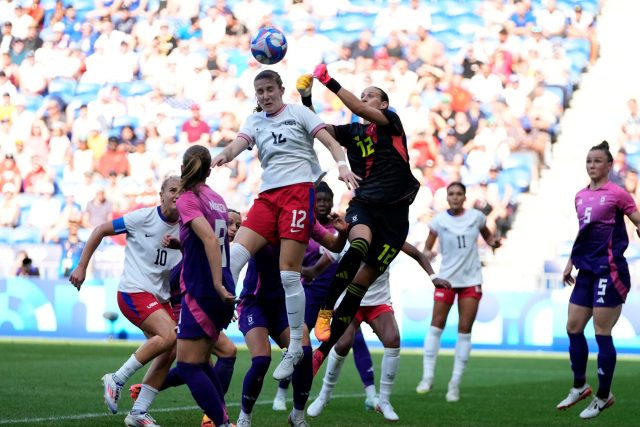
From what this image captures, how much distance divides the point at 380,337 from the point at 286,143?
3.21m

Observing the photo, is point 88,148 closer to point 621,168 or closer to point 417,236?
point 417,236

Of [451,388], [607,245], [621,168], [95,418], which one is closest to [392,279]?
[621,168]

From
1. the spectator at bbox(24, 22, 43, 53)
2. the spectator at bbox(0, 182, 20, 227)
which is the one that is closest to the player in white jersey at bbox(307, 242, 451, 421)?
the spectator at bbox(0, 182, 20, 227)

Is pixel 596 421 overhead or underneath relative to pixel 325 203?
underneath

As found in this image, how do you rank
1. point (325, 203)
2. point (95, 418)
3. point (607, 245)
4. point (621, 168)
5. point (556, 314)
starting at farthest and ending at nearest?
1. point (621, 168)
2. point (556, 314)
3. point (607, 245)
4. point (325, 203)
5. point (95, 418)

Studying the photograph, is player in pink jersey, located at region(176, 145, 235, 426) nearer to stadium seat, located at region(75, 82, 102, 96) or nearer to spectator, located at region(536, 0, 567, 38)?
spectator, located at region(536, 0, 567, 38)

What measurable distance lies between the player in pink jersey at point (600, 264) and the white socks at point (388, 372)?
65.9 inches

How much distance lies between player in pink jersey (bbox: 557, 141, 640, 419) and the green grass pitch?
0.58 meters

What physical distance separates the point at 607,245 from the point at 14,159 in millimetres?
18132

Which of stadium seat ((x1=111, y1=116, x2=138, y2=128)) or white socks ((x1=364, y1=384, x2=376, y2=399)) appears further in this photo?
stadium seat ((x1=111, y1=116, x2=138, y2=128))

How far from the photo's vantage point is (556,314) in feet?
64.5

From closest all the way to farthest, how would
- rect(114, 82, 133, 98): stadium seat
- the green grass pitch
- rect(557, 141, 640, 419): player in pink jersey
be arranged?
the green grass pitch < rect(557, 141, 640, 419): player in pink jersey < rect(114, 82, 133, 98): stadium seat

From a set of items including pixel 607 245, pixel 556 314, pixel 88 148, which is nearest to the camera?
pixel 607 245

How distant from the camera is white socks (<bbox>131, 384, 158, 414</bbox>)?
28.9 feet
